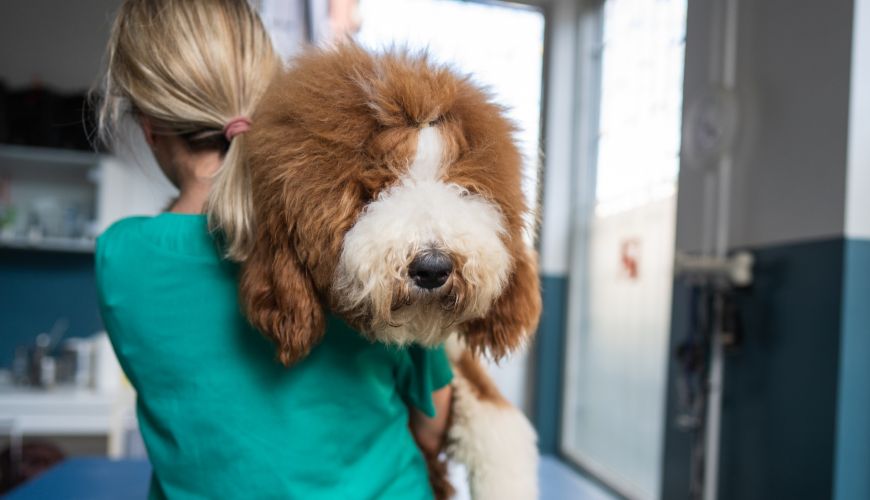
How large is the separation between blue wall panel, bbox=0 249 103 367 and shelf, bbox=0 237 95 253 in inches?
5.4

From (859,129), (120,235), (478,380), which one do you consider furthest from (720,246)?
(120,235)

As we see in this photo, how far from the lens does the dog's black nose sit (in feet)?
1.51

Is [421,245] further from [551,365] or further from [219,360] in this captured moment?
[551,365]

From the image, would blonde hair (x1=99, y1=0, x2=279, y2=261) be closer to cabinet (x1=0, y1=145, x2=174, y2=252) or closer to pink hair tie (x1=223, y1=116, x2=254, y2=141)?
pink hair tie (x1=223, y1=116, x2=254, y2=141)

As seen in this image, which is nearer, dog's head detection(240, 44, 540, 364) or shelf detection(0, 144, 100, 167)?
dog's head detection(240, 44, 540, 364)

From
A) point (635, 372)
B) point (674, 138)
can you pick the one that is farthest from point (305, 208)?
point (635, 372)

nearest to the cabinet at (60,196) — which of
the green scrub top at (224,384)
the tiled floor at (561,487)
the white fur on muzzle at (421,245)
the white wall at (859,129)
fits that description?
the tiled floor at (561,487)

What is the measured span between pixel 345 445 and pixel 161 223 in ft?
1.07

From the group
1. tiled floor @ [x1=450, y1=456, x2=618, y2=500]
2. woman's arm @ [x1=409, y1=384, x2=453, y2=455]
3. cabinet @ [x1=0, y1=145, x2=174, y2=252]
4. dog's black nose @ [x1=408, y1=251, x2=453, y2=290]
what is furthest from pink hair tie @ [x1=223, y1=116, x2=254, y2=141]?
cabinet @ [x1=0, y1=145, x2=174, y2=252]

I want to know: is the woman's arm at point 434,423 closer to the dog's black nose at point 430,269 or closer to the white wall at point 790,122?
the dog's black nose at point 430,269

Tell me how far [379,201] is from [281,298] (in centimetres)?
13

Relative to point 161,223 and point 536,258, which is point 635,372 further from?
point 161,223

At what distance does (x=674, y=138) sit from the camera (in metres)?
2.29

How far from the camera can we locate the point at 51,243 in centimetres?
260
